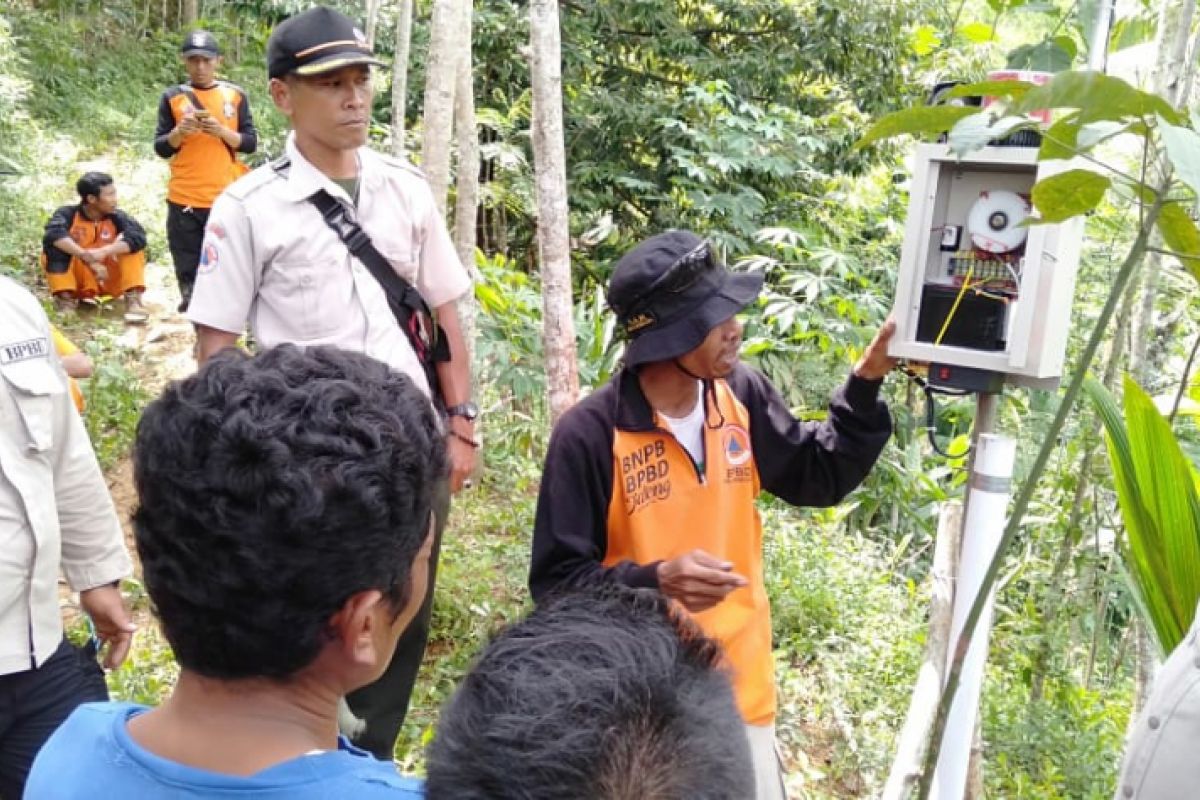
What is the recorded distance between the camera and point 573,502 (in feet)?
6.35

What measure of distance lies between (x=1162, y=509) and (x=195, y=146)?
5.05 metres

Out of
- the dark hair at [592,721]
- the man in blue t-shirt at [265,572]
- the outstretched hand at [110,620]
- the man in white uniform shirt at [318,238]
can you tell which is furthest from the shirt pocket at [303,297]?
the dark hair at [592,721]

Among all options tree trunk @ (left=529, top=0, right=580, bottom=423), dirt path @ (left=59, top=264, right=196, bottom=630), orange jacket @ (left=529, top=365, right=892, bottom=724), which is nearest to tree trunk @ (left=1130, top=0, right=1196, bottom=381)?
orange jacket @ (left=529, top=365, right=892, bottom=724)

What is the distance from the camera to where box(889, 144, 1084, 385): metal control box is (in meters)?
1.97

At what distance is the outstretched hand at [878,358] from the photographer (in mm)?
2098

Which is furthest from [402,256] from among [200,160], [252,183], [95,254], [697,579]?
[95,254]

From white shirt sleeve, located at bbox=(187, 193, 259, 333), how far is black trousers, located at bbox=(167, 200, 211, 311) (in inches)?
139

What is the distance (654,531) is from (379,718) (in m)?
0.97

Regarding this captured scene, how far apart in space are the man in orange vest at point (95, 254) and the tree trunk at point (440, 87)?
3577 mm

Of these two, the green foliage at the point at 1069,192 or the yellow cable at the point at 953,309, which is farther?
the yellow cable at the point at 953,309

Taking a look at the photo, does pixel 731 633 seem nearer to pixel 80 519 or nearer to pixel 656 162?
pixel 80 519

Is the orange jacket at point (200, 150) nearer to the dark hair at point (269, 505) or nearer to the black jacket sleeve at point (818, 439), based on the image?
the black jacket sleeve at point (818, 439)

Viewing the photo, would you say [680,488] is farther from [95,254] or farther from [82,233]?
[82,233]

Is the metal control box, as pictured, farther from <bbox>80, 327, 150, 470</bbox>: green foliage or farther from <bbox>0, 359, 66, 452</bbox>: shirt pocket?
<bbox>80, 327, 150, 470</bbox>: green foliage
